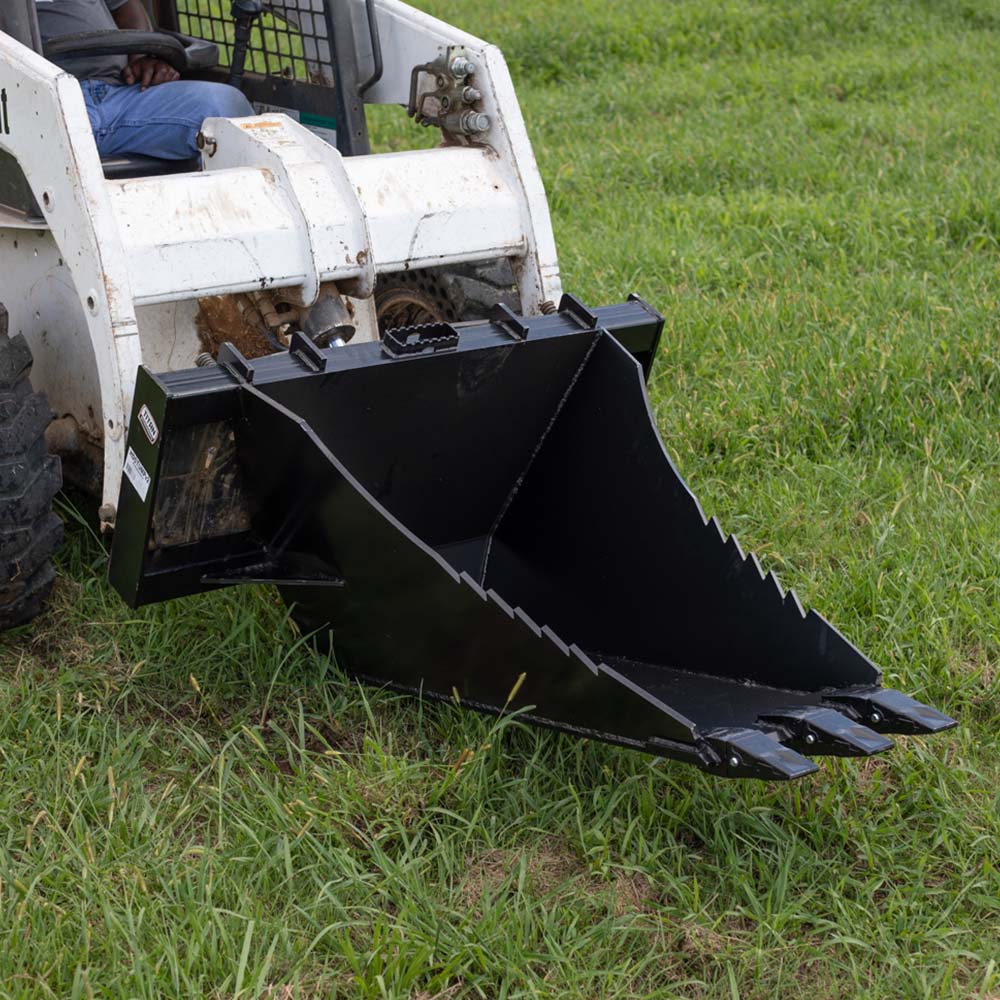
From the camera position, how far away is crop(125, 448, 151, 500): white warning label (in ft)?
8.50

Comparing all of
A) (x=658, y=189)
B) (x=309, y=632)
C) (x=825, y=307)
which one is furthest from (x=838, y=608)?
(x=658, y=189)

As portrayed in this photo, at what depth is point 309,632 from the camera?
2.87m

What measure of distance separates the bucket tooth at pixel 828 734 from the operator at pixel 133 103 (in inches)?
73.1

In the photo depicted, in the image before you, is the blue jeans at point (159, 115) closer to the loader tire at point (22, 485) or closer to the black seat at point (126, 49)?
the black seat at point (126, 49)

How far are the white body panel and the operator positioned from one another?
6.6 inches

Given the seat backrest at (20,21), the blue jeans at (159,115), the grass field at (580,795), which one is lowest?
the grass field at (580,795)

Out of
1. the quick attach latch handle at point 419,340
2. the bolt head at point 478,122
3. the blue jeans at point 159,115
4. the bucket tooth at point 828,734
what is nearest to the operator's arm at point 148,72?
the blue jeans at point 159,115

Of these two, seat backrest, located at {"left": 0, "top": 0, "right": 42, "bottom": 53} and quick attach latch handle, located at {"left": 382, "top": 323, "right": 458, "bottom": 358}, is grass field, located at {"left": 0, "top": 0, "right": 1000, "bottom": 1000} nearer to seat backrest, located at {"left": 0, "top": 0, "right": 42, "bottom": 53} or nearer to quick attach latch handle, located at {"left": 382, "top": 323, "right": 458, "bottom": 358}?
quick attach latch handle, located at {"left": 382, "top": 323, "right": 458, "bottom": 358}

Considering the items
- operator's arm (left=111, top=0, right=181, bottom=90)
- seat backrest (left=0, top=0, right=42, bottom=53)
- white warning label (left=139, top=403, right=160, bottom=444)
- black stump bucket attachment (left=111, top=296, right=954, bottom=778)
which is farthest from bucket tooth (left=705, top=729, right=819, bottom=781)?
operator's arm (left=111, top=0, right=181, bottom=90)

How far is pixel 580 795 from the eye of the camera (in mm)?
2584

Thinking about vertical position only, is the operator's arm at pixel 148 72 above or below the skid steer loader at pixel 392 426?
above

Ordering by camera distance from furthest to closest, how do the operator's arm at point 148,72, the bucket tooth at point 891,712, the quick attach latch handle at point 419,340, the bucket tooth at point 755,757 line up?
the operator's arm at point 148,72 → the quick attach latch handle at point 419,340 → the bucket tooth at point 891,712 → the bucket tooth at point 755,757

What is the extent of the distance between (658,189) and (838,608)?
3.75 metres

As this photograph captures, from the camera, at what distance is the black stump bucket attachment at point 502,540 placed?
237 cm
